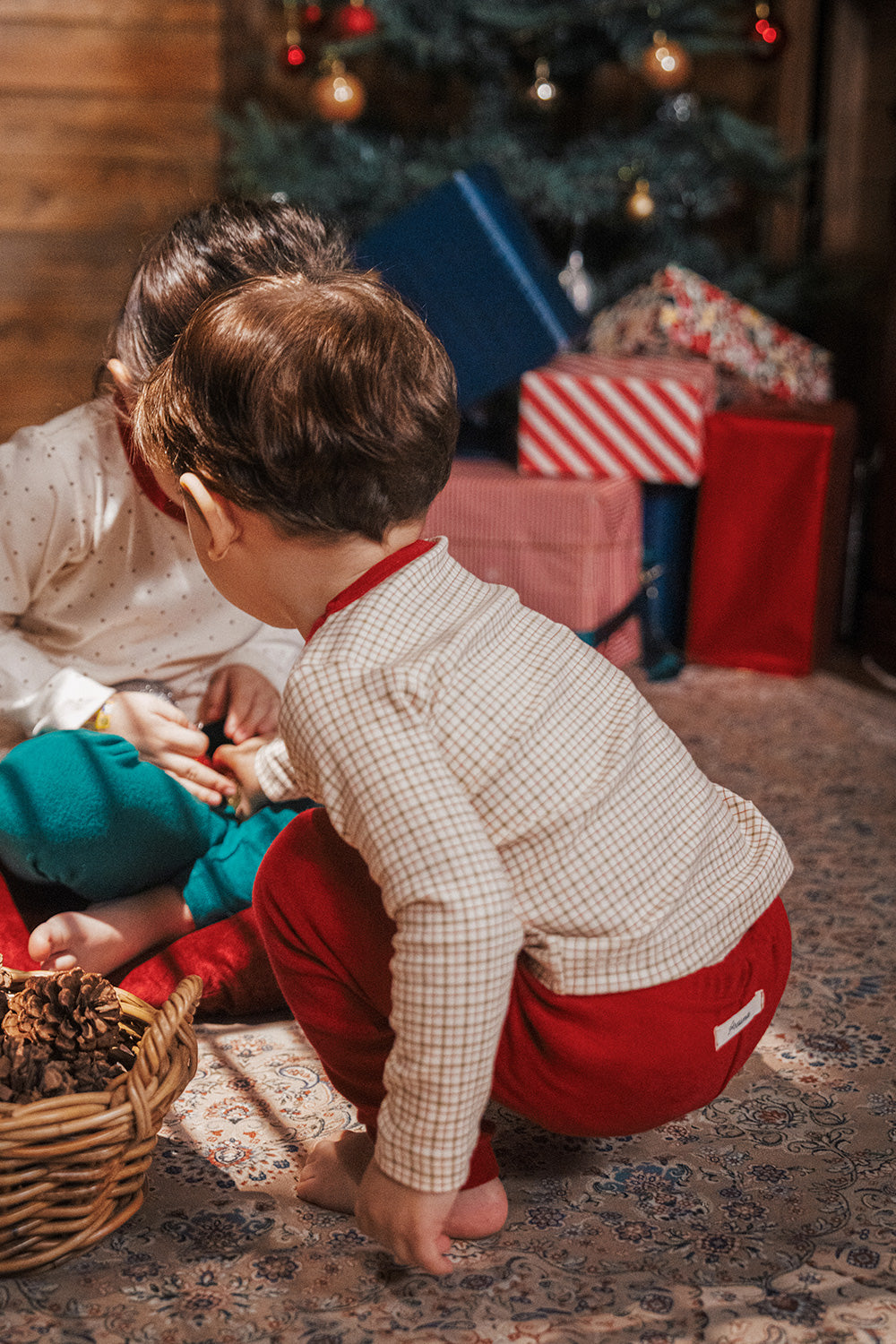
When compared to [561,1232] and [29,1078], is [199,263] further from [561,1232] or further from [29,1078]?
[561,1232]

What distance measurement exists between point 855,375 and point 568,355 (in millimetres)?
685

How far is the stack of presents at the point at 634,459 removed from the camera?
182 centimetres

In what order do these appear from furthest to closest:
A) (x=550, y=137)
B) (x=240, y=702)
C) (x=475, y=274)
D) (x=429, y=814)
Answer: (x=550, y=137) → (x=475, y=274) → (x=240, y=702) → (x=429, y=814)

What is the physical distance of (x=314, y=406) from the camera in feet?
2.14

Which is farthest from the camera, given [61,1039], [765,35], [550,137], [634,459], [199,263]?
[550,137]

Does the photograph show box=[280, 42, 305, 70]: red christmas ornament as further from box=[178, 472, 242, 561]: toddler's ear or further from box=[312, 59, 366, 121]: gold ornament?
box=[178, 472, 242, 561]: toddler's ear

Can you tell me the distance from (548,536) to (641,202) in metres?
0.66

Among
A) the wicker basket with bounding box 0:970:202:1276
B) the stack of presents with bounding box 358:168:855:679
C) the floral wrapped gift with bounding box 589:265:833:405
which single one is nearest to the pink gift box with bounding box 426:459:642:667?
the stack of presents with bounding box 358:168:855:679

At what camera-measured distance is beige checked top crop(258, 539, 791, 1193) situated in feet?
1.99

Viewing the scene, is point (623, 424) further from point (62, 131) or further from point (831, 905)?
point (62, 131)

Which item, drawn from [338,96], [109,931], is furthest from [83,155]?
[109,931]

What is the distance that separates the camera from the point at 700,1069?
0.73 meters

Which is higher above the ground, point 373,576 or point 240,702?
point 373,576

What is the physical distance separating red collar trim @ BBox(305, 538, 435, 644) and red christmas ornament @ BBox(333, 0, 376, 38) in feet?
5.27
